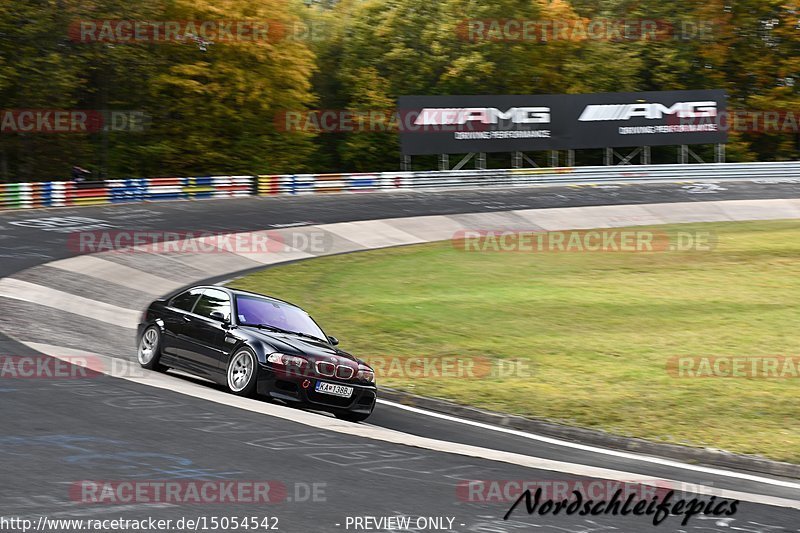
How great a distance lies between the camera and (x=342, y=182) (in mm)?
41438

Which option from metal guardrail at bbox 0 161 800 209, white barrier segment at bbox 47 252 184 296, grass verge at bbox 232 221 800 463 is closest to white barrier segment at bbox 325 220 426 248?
grass verge at bbox 232 221 800 463

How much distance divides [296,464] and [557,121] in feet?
132

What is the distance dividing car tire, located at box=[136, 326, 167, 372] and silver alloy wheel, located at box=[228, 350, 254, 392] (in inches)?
72.8

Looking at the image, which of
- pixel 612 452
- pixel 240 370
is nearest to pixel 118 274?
pixel 240 370

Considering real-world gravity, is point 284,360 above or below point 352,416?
above

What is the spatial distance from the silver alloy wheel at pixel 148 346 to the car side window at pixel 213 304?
806 millimetres

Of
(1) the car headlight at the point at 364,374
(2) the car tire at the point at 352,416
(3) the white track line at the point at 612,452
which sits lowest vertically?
(3) the white track line at the point at 612,452

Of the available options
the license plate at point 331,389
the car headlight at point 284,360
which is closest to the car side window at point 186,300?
the car headlight at point 284,360

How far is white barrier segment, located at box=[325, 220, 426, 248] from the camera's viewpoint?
99.5 ft

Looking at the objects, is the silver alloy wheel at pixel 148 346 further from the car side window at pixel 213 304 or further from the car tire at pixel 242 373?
the car tire at pixel 242 373

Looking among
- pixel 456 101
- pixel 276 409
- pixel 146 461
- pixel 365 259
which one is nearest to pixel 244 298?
pixel 276 409

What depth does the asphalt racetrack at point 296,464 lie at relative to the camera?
6.57 metres

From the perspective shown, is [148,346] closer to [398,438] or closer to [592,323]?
[398,438]

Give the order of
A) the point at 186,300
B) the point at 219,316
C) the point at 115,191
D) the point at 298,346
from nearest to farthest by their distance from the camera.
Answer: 1. the point at 298,346
2. the point at 219,316
3. the point at 186,300
4. the point at 115,191
